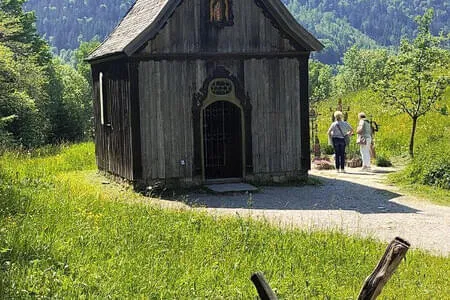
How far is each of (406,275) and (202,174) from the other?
9427 millimetres

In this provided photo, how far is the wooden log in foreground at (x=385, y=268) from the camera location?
5.06 meters

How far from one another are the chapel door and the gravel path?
1.51 metres

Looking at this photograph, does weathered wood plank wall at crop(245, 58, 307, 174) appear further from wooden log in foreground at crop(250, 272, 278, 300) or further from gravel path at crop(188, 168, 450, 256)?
wooden log in foreground at crop(250, 272, 278, 300)

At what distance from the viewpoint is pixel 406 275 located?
937 centimetres

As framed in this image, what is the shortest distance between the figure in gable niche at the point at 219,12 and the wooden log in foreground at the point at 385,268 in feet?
44.7

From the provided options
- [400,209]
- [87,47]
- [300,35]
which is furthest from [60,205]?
[87,47]

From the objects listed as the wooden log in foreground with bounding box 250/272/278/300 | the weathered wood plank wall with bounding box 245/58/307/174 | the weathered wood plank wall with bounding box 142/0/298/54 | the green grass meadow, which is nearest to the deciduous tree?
the weathered wood plank wall with bounding box 245/58/307/174

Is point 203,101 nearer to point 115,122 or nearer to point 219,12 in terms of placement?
point 219,12

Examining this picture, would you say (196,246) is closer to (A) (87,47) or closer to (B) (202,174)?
(B) (202,174)

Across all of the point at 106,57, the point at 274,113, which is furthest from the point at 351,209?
the point at 106,57

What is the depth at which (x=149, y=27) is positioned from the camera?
1717 cm

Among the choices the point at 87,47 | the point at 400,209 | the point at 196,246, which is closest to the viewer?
the point at 196,246

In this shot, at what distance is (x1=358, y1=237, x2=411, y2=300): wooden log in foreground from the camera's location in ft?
16.6

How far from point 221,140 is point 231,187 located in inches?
75.8
